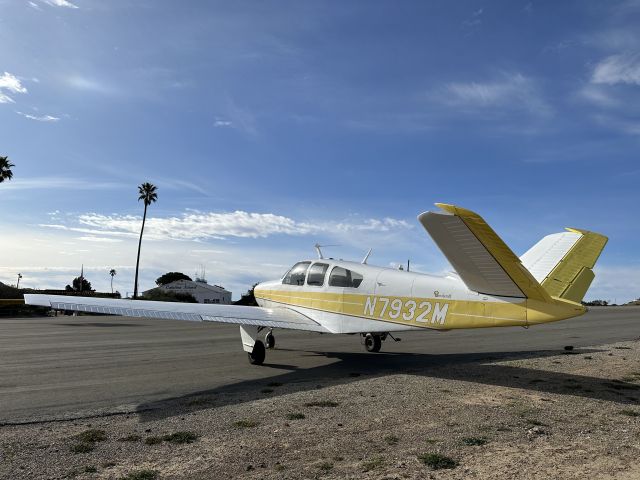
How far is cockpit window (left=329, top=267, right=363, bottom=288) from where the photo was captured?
12312 millimetres

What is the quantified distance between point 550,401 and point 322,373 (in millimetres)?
5082

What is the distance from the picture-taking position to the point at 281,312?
14148 millimetres

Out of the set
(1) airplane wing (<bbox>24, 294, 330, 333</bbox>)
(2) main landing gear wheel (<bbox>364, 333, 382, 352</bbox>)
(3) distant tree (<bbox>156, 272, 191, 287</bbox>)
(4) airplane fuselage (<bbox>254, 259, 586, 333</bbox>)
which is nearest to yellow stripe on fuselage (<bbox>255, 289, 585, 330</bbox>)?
(4) airplane fuselage (<bbox>254, 259, 586, 333</bbox>)

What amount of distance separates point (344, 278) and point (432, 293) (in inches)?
116

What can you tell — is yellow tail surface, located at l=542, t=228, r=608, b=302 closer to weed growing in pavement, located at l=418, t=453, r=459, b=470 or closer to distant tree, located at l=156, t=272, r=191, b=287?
weed growing in pavement, located at l=418, t=453, r=459, b=470

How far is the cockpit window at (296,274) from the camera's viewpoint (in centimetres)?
1418

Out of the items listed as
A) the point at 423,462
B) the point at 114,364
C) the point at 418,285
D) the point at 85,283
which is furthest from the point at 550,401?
the point at 85,283

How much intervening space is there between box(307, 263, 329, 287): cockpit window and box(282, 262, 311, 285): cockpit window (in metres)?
0.33

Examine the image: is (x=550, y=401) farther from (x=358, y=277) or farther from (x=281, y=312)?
(x=281, y=312)

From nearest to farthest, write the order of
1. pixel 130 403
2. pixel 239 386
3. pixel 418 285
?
pixel 130 403 < pixel 239 386 < pixel 418 285

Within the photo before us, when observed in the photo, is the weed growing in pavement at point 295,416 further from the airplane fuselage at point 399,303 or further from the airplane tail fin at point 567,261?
the airplane tail fin at point 567,261

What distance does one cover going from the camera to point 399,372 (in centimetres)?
1145

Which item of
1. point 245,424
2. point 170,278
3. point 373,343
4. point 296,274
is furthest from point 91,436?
point 170,278

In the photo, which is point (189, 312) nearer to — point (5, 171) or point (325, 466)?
point (325, 466)
